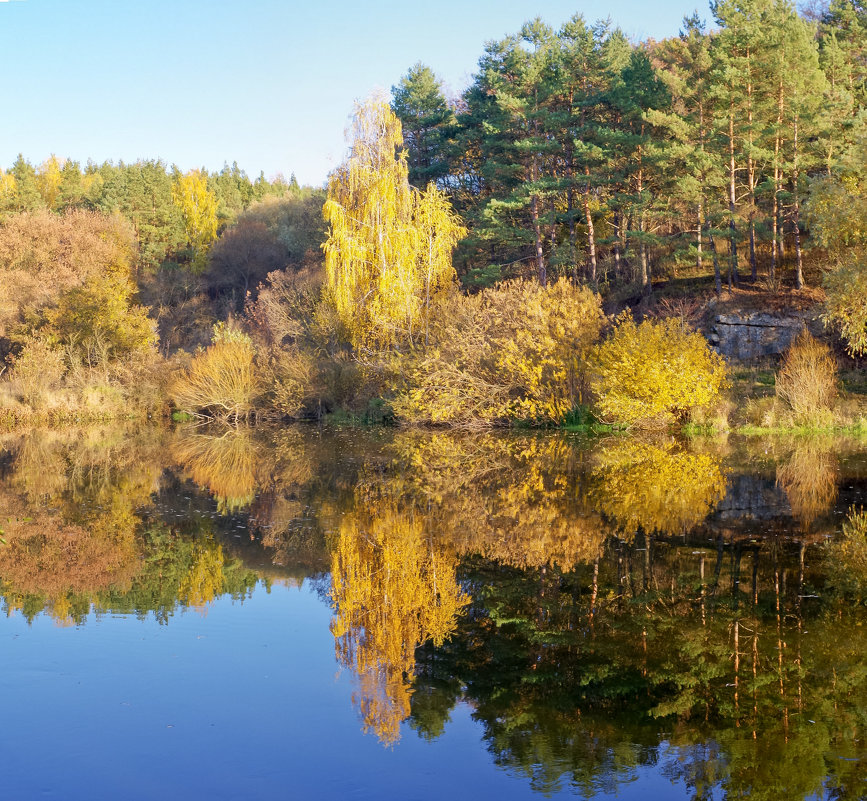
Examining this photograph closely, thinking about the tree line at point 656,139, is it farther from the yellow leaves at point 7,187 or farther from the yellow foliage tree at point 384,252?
the yellow leaves at point 7,187

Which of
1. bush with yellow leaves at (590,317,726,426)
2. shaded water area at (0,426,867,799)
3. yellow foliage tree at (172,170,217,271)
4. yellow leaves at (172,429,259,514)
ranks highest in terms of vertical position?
yellow foliage tree at (172,170,217,271)

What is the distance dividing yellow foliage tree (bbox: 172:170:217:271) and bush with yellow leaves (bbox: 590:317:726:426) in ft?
155

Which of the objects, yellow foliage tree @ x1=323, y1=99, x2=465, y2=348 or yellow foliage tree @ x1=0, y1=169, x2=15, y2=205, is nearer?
yellow foliage tree @ x1=323, y1=99, x2=465, y2=348

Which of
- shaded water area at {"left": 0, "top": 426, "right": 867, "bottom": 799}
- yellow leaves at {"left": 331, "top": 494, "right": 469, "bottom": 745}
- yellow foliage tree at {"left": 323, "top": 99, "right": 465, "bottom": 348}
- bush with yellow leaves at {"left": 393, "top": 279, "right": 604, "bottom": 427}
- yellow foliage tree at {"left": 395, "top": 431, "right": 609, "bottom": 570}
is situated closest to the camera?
shaded water area at {"left": 0, "top": 426, "right": 867, "bottom": 799}

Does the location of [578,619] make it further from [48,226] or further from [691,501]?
[48,226]

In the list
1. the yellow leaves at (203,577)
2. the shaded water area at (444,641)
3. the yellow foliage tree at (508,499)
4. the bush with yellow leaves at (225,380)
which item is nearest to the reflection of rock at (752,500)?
the shaded water area at (444,641)

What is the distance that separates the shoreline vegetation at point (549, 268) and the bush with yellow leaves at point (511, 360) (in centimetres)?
8

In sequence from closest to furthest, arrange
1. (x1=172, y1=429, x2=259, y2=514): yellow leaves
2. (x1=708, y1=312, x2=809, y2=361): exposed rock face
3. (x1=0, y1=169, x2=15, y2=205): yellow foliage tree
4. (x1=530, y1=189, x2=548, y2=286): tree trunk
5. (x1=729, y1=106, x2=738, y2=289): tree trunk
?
(x1=172, y1=429, x2=259, y2=514): yellow leaves, (x1=708, y1=312, x2=809, y2=361): exposed rock face, (x1=729, y1=106, x2=738, y2=289): tree trunk, (x1=530, y1=189, x2=548, y2=286): tree trunk, (x1=0, y1=169, x2=15, y2=205): yellow foliage tree

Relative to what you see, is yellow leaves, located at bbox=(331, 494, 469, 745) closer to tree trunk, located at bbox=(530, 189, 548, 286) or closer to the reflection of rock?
the reflection of rock

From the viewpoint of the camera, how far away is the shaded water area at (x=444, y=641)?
18.9ft

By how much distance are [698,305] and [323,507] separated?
77.6ft

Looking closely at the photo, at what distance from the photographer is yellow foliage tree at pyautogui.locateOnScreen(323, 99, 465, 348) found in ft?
95.4

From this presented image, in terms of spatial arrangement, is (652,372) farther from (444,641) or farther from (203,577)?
(444,641)

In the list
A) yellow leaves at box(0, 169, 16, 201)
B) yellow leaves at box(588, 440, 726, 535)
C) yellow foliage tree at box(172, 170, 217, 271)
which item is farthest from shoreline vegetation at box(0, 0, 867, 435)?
yellow foliage tree at box(172, 170, 217, 271)
